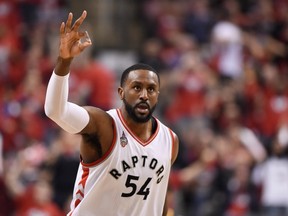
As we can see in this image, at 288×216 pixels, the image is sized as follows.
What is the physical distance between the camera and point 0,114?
1309 cm

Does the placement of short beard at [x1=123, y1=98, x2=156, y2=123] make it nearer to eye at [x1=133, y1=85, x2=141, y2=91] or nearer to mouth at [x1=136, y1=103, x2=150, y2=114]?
mouth at [x1=136, y1=103, x2=150, y2=114]

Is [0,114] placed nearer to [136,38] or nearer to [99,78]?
[99,78]

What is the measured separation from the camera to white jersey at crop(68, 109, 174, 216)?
6.21m

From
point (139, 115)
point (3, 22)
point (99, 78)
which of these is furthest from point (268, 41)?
point (139, 115)

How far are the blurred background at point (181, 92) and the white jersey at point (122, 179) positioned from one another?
3809 millimetres

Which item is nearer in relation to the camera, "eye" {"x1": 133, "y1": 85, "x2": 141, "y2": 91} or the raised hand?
the raised hand

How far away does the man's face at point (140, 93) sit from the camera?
20.4 ft

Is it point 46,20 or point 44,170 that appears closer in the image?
point 44,170

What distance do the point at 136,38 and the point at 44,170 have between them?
552 centimetres

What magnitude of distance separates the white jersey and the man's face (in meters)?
0.18

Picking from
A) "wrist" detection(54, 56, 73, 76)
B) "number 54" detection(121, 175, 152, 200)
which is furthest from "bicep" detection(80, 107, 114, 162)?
"wrist" detection(54, 56, 73, 76)

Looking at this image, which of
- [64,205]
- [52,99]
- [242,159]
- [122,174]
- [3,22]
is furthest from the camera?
[3,22]

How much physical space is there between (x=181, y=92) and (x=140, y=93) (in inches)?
322

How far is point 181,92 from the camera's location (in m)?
14.4
